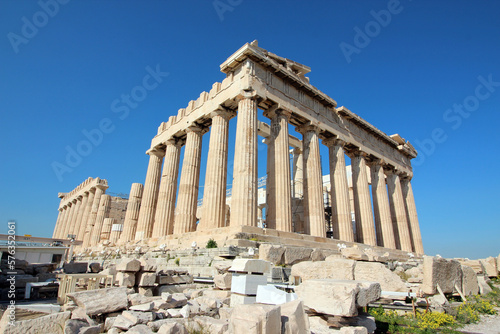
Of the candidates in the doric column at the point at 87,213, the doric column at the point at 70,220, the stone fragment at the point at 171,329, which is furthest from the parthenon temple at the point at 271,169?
the doric column at the point at 70,220

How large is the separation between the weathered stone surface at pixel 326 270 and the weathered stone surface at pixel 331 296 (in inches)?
105

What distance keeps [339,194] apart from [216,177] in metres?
10.1

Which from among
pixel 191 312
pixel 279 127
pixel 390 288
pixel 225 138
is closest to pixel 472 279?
pixel 390 288

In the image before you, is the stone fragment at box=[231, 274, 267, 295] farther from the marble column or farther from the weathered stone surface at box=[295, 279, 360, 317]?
the marble column

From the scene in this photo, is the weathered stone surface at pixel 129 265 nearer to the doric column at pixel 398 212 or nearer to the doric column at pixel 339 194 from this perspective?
the doric column at pixel 339 194

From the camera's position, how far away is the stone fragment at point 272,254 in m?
9.94

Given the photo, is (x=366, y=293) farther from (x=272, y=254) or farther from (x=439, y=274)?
(x=272, y=254)

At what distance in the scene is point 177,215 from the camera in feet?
66.7

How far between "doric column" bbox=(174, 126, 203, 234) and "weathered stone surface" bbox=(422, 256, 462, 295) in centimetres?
1478

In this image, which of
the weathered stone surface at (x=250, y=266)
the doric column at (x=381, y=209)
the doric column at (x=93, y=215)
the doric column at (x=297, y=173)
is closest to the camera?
the weathered stone surface at (x=250, y=266)

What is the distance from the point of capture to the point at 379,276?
8367 millimetres

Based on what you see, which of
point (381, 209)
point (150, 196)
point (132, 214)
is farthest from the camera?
point (381, 209)

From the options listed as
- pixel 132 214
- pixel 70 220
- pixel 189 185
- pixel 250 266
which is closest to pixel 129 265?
pixel 250 266

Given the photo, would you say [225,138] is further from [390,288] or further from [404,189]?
[404,189]
